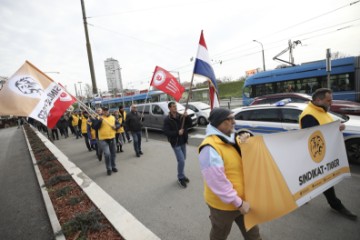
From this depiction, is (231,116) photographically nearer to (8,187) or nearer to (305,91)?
(8,187)

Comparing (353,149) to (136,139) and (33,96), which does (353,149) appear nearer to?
(136,139)

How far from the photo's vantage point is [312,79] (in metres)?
12.8

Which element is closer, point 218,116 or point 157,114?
point 218,116

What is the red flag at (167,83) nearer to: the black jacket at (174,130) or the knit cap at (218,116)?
the black jacket at (174,130)

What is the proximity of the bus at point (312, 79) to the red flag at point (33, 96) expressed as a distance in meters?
13.4

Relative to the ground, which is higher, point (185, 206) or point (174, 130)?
point (174, 130)

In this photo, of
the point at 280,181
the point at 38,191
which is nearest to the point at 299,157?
the point at 280,181

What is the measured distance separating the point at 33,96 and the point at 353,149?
7381mm

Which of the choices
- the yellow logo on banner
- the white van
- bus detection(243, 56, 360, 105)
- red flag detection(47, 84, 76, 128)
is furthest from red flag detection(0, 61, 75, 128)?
bus detection(243, 56, 360, 105)

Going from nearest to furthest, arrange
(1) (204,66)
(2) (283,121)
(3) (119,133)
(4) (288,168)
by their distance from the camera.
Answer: (4) (288,168) → (1) (204,66) → (2) (283,121) → (3) (119,133)

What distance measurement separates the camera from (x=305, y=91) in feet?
43.1

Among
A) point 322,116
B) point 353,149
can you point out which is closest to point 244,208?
point 322,116

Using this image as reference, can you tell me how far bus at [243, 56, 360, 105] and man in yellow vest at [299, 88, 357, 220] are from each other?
11.3 m

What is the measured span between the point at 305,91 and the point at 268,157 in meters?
13.2
